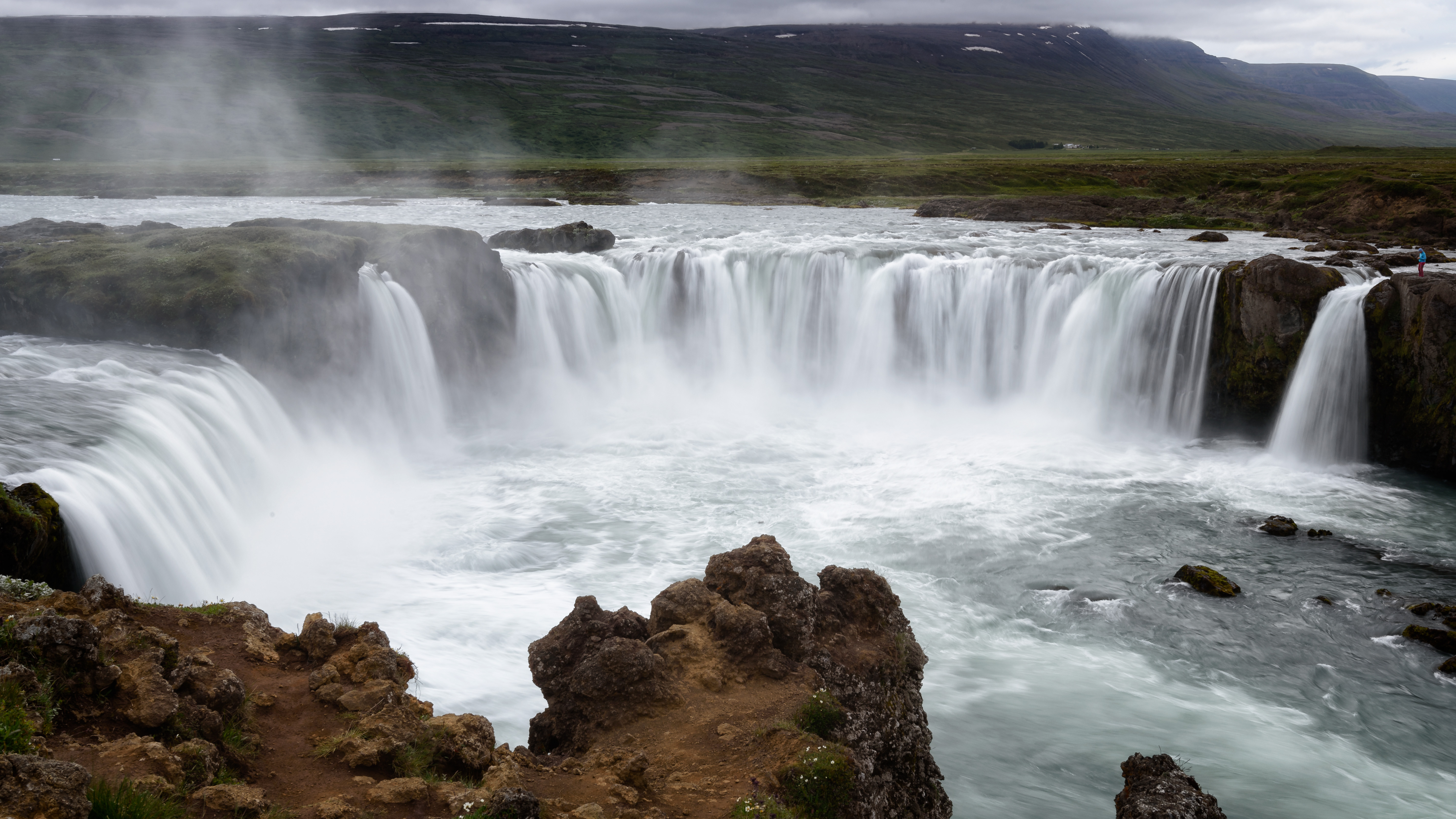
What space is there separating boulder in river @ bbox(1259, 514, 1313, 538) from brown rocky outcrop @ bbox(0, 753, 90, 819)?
20.0 metres

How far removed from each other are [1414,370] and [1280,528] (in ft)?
26.8

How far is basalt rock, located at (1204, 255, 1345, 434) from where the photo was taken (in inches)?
979

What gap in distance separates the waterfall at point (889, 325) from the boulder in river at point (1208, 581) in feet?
36.6

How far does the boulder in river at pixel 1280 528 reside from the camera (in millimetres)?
18531

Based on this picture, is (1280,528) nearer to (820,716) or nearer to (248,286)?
(820,716)

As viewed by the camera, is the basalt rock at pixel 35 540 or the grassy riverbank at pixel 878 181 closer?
the basalt rock at pixel 35 540

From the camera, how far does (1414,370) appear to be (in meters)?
22.9

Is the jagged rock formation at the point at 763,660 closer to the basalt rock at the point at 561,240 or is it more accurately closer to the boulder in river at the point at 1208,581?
the boulder in river at the point at 1208,581

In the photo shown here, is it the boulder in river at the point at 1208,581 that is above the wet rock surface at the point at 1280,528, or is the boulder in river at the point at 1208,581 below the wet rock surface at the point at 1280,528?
below

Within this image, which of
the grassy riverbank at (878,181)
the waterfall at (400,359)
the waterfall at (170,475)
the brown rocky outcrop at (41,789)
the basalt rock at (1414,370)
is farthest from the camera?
the grassy riverbank at (878,181)

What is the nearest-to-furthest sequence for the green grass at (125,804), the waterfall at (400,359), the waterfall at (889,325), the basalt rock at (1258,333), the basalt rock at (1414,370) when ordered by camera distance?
the green grass at (125,804), the basalt rock at (1414,370), the basalt rock at (1258,333), the waterfall at (400,359), the waterfall at (889,325)

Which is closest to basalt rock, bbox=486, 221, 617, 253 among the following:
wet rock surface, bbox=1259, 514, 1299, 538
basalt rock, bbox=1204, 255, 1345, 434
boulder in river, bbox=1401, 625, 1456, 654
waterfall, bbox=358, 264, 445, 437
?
waterfall, bbox=358, 264, 445, 437

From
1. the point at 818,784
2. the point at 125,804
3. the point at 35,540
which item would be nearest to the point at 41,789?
the point at 125,804

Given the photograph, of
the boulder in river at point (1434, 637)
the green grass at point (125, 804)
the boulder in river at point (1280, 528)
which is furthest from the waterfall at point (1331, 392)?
the green grass at point (125, 804)
